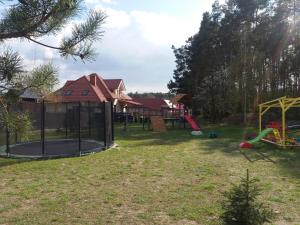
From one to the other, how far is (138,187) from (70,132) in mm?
12540

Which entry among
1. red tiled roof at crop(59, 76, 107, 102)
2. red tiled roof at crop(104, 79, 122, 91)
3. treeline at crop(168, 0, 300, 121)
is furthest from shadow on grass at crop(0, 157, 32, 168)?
red tiled roof at crop(104, 79, 122, 91)

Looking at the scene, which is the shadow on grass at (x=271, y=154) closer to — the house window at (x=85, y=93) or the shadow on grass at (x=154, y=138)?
the shadow on grass at (x=154, y=138)

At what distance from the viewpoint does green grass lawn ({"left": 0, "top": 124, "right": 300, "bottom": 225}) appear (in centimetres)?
529

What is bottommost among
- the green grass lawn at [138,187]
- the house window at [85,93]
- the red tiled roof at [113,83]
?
the green grass lawn at [138,187]

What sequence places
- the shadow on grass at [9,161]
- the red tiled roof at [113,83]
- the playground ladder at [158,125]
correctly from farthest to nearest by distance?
1. the red tiled roof at [113,83]
2. the playground ladder at [158,125]
3. the shadow on grass at [9,161]

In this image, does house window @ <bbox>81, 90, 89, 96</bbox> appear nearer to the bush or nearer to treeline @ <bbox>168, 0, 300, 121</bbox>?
treeline @ <bbox>168, 0, 300, 121</bbox>

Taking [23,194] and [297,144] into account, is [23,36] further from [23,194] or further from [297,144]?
[297,144]

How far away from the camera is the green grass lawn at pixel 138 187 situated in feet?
17.4

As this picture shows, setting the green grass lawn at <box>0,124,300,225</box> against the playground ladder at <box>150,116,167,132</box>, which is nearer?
the green grass lawn at <box>0,124,300,225</box>

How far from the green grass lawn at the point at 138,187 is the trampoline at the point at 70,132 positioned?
1.15 m

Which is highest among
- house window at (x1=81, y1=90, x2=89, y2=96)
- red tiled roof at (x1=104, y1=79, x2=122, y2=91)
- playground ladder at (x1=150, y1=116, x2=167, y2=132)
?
red tiled roof at (x1=104, y1=79, x2=122, y2=91)

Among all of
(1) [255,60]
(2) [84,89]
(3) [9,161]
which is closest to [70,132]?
(3) [9,161]

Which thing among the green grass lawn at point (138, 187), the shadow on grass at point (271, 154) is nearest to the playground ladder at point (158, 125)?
the shadow on grass at point (271, 154)

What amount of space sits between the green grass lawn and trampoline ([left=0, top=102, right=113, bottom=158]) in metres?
1.15
